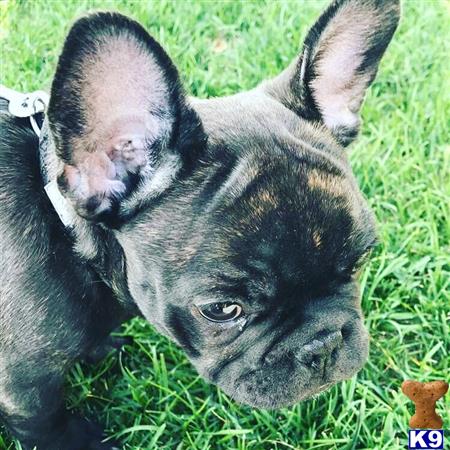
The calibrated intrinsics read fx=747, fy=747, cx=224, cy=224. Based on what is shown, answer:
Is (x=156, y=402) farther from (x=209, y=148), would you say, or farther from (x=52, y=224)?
(x=209, y=148)

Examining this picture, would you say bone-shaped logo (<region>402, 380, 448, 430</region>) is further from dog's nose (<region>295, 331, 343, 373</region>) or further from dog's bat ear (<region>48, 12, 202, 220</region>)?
dog's bat ear (<region>48, 12, 202, 220</region>)

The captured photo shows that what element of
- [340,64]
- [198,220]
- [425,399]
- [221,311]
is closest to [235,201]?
[198,220]

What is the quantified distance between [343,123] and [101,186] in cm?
76

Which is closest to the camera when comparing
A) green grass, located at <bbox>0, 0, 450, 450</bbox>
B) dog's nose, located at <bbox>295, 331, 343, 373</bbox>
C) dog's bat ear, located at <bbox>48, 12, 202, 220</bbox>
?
dog's bat ear, located at <bbox>48, 12, 202, 220</bbox>

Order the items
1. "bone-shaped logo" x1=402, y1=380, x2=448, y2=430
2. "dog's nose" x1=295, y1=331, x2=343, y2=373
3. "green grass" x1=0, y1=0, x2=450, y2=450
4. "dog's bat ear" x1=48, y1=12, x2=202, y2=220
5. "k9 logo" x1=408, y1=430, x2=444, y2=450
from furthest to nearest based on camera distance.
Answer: "green grass" x1=0, y1=0, x2=450, y2=450 < "k9 logo" x1=408, y1=430, x2=444, y2=450 < "bone-shaped logo" x1=402, y1=380, x2=448, y2=430 < "dog's nose" x1=295, y1=331, x2=343, y2=373 < "dog's bat ear" x1=48, y1=12, x2=202, y2=220

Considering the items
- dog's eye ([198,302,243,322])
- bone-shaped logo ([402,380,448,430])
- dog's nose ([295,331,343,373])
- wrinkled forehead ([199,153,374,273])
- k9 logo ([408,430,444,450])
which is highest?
wrinkled forehead ([199,153,374,273])

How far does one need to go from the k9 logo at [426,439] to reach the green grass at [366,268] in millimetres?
133

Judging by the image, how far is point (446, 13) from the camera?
152 inches

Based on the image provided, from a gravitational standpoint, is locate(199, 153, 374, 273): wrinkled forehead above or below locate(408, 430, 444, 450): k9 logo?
above

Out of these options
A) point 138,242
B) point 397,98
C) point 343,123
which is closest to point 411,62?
point 397,98

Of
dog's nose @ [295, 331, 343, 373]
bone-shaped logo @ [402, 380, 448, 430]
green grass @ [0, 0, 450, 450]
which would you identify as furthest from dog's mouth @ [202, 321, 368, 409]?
green grass @ [0, 0, 450, 450]

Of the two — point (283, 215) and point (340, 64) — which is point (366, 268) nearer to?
point (340, 64)

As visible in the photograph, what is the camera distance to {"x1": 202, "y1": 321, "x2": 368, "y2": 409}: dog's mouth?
1971 mm

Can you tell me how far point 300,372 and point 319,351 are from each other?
8 cm
